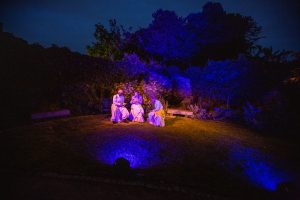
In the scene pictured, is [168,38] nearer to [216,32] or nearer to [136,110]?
[216,32]

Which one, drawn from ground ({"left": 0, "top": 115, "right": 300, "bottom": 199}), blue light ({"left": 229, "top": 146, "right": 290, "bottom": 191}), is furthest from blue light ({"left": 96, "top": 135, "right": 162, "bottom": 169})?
blue light ({"left": 229, "top": 146, "right": 290, "bottom": 191})

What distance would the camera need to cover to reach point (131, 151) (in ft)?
23.4

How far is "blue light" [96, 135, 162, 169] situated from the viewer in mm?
6422

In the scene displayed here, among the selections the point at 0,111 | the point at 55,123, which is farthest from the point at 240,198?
the point at 0,111

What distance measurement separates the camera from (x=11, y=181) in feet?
15.8

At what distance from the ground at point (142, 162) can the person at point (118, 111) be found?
62cm

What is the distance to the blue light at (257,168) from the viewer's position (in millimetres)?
6035

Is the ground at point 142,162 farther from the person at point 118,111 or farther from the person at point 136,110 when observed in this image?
the person at point 136,110

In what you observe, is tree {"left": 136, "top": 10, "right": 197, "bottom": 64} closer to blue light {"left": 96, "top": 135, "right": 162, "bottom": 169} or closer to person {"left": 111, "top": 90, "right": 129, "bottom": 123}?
person {"left": 111, "top": 90, "right": 129, "bottom": 123}

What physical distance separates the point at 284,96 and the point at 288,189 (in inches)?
354

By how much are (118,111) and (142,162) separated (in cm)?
467

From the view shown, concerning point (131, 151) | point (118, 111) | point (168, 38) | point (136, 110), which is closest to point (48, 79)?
point (118, 111)

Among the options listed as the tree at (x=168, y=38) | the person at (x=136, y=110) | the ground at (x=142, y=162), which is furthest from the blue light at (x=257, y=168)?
the tree at (x=168, y=38)

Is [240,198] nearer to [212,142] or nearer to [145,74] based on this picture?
[212,142]
